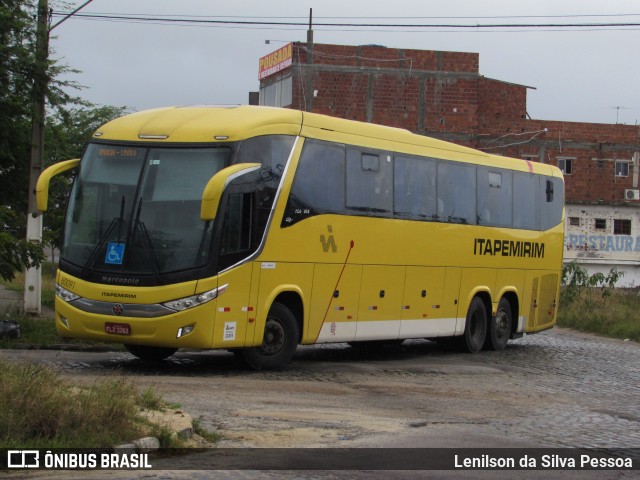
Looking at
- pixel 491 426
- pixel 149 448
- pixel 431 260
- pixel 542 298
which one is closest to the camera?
pixel 149 448

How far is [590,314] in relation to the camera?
106 feet

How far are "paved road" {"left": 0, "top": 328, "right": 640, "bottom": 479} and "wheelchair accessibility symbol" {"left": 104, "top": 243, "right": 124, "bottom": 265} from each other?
4.97 feet

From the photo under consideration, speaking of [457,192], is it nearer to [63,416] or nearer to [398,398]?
[398,398]

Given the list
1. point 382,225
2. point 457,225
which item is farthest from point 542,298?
point 382,225

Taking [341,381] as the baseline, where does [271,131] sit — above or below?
above

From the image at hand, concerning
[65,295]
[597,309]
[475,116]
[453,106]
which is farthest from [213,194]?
[475,116]

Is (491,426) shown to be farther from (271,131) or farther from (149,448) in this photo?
(271,131)

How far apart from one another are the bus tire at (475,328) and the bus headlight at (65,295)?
868cm

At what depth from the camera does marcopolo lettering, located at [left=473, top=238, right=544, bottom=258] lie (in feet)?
68.9

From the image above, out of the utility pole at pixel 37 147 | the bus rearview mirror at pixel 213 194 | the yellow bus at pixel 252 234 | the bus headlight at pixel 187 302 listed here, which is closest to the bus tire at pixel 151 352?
the yellow bus at pixel 252 234

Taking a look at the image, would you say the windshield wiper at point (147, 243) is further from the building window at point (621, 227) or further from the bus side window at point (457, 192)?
the building window at point (621, 227)

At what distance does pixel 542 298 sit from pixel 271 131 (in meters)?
10.6

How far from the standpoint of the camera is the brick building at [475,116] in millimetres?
64688

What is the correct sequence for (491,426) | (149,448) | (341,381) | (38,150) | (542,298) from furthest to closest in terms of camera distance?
(542,298)
(38,150)
(341,381)
(491,426)
(149,448)
